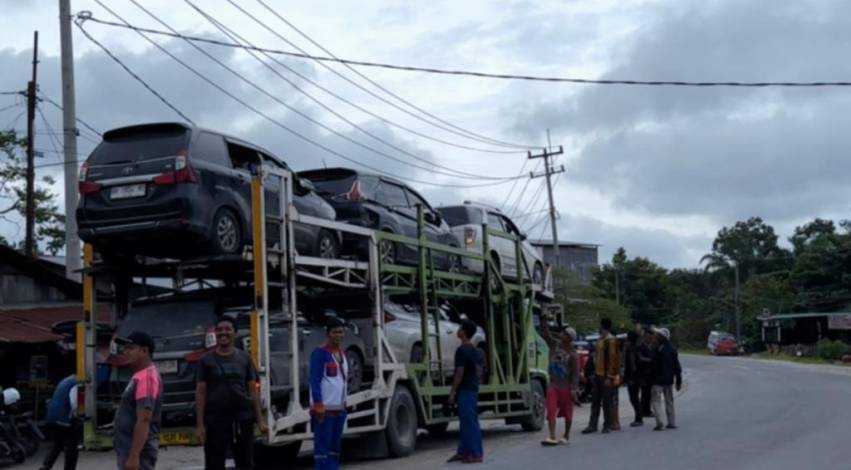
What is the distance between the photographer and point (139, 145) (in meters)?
11.7

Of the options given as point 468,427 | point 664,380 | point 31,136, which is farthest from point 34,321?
point 31,136

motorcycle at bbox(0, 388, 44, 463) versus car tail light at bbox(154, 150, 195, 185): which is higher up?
car tail light at bbox(154, 150, 195, 185)

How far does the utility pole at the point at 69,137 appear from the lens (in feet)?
59.3

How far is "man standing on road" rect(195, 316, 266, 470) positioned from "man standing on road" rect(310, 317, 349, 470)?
1202 mm

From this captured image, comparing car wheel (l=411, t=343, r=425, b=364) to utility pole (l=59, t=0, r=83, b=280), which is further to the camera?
utility pole (l=59, t=0, r=83, b=280)

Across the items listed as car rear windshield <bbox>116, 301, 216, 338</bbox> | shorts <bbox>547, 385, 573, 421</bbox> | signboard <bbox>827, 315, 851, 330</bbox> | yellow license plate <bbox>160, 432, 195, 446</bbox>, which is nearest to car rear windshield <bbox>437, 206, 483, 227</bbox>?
shorts <bbox>547, 385, 573, 421</bbox>

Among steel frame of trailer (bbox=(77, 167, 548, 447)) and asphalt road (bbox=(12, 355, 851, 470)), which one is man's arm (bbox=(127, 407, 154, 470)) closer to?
steel frame of trailer (bbox=(77, 167, 548, 447))

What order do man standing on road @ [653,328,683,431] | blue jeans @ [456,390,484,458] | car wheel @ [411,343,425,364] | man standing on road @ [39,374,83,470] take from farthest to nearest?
man standing on road @ [653,328,683,431] < car wheel @ [411,343,425,364] < blue jeans @ [456,390,484,458] < man standing on road @ [39,374,83,470]

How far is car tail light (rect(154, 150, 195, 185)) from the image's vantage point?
446 inches

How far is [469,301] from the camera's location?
1675 centimetres

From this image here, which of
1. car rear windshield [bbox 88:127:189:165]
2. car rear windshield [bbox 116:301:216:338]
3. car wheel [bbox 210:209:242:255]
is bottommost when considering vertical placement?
car rear windshield [bbox 116:301:216:338]

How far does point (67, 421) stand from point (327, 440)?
11.5 feet

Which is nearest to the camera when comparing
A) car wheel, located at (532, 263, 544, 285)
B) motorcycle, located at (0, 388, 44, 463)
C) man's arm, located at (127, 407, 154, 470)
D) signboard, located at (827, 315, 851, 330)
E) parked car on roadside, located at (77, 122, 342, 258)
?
man's arm, located at (127, 407, 154, 470)

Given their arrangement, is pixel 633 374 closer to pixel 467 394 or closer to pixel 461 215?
pixel 461 215
